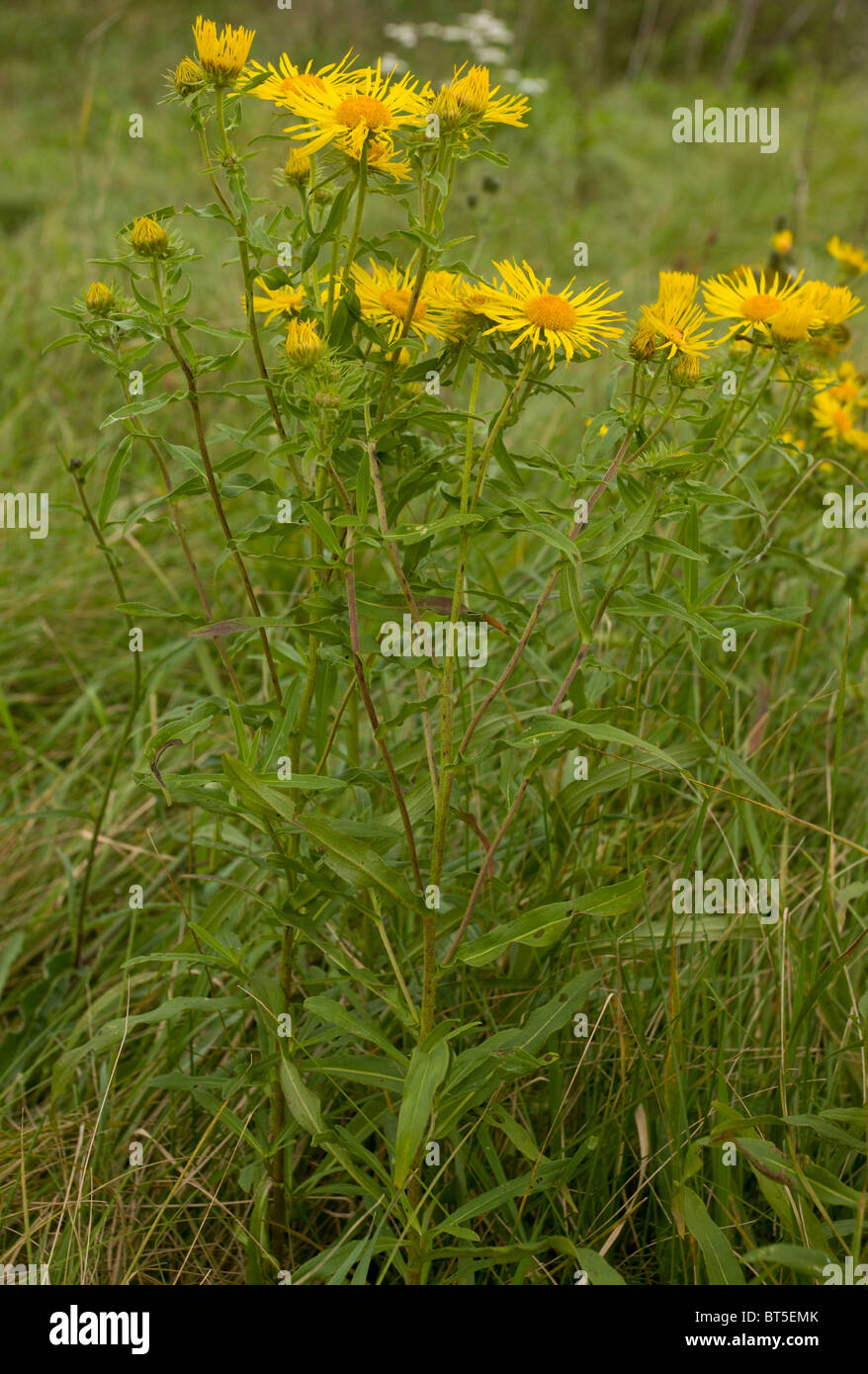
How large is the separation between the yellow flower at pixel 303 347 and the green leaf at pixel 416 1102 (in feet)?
2.34

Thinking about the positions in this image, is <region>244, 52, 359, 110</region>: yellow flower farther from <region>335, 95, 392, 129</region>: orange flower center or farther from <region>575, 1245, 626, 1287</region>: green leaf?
<region>575, 1245, 626, 1287</region>: green leaf

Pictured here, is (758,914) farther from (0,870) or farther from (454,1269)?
(0,870)

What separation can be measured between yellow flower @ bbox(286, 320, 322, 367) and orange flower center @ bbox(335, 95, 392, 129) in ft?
0.68

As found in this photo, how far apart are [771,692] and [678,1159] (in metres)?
1.03

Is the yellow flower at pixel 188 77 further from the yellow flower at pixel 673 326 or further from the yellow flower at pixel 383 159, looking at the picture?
the yellow flower at pixel 673 326

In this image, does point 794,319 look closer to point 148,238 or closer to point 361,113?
point 361,113

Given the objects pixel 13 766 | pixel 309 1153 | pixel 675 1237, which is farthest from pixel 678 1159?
pixel 13 766

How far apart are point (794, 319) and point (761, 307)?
67 millimetres

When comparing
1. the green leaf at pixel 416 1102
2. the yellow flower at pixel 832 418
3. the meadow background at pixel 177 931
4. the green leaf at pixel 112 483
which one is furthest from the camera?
the yellow flower at pixel 832 418

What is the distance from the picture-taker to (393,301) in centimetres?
125

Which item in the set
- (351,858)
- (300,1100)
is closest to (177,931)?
(300,1100)

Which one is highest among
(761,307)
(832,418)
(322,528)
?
(832,418)

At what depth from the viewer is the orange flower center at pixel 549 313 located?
3.69 feet

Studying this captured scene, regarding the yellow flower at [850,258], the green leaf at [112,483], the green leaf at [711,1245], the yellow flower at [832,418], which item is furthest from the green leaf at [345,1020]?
the yellow flower at [850,258]
